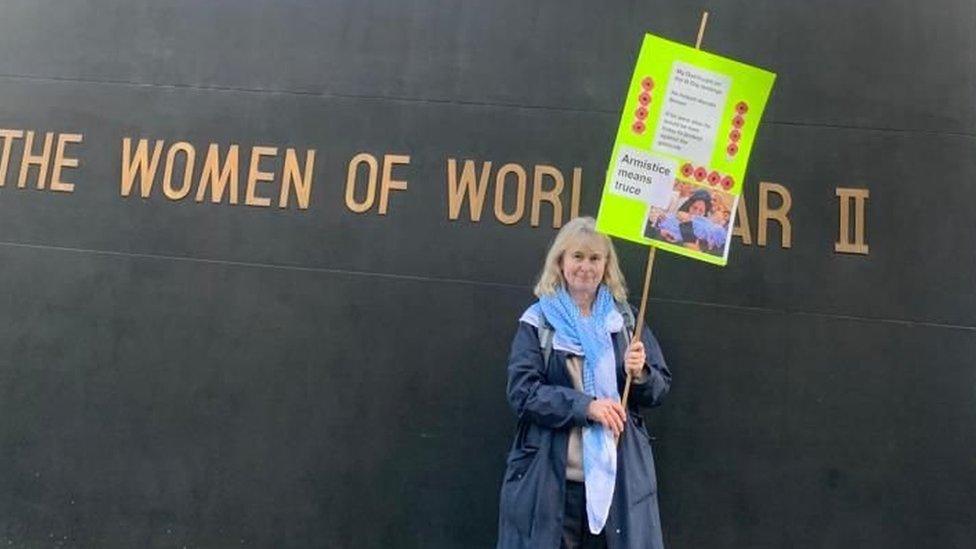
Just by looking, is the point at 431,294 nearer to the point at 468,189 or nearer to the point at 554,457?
the point at 468,189

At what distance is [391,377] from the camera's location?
4117 millimetres

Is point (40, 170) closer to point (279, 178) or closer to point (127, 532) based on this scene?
point (279, 178)

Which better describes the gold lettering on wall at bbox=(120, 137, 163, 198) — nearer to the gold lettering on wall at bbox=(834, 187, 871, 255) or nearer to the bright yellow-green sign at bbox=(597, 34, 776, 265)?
the bright yellow-green sign at bbox=(597, 34, 776, 265)

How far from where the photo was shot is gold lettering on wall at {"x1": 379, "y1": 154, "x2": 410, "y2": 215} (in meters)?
4.25

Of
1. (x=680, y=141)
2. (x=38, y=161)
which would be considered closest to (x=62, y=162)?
(x=38, y=161)

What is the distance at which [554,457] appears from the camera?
9.01ft

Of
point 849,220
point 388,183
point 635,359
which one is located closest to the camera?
point 635,359

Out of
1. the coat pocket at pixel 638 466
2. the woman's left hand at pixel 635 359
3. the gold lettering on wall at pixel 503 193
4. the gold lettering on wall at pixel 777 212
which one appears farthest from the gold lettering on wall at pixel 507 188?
the coat pocket at pixel 638 466

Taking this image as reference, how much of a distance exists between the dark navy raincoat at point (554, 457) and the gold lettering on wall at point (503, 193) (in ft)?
4.39

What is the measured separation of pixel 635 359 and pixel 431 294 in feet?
5.40

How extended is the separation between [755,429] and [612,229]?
1.61m

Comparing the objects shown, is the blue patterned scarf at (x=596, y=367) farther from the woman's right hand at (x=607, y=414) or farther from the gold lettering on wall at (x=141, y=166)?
the gold lettering on wall at (x=141, y=166)

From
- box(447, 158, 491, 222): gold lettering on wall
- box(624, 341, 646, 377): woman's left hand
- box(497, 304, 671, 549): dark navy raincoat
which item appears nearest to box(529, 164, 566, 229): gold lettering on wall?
box(447, 158, 491, 222): gold lettering on wall

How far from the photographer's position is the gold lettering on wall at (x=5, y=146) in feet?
14.7
